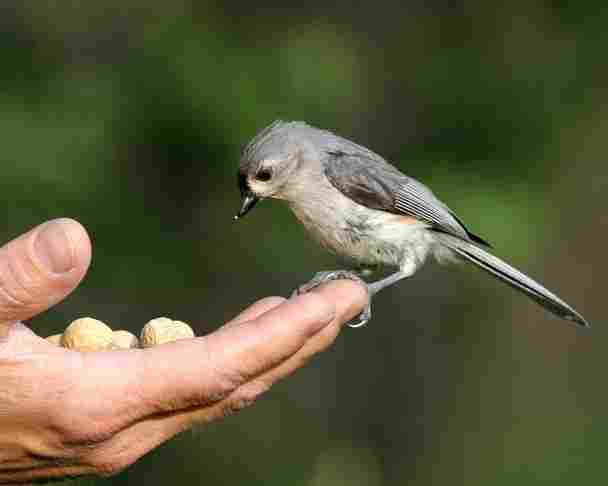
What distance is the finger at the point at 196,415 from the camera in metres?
2.94

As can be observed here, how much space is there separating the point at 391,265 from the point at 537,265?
2456 mm

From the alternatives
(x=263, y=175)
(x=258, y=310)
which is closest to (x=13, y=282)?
(x=258, y=310)

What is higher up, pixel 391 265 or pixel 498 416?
pixel 391 265

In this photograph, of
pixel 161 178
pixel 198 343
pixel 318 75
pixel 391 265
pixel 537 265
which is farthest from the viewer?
pixel 537 265

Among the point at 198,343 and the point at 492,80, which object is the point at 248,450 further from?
the point at 198,343

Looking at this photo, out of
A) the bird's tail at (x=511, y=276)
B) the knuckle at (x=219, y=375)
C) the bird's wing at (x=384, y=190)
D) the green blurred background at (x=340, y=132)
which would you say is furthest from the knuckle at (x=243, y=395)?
the green blurred background at (x=340, y=132)

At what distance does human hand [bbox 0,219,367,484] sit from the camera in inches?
105

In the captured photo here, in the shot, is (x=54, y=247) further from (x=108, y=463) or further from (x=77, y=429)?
(x=108, y=463)

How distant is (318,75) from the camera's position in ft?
18.3

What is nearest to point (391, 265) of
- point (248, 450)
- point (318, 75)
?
point (318, 75)

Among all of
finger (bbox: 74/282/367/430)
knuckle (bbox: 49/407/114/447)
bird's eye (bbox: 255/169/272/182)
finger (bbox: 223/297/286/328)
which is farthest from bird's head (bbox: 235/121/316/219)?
knuckle (bbox: 49/407/114/447)

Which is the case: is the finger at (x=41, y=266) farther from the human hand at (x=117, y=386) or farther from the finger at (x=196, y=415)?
the finger at (x=196, y=415)

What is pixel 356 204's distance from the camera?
4262mm

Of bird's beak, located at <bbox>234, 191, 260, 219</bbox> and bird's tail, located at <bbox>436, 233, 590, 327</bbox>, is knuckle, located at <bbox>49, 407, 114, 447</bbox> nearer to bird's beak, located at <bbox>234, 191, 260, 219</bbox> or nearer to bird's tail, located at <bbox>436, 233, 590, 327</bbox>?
bird's beak, located at <bbox>234, 191, 260, 219</bbox>
